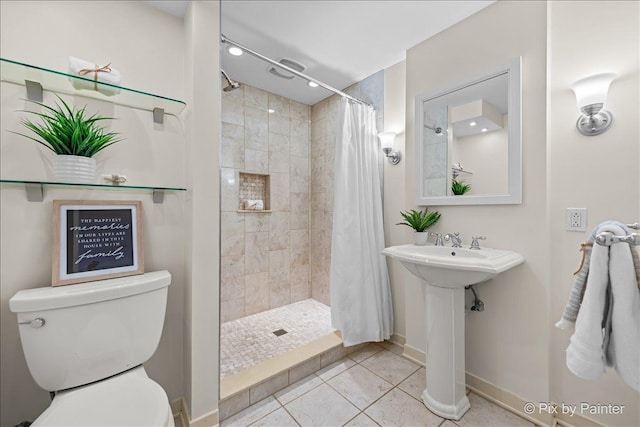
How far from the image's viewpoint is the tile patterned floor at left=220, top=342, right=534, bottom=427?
56.9 inches

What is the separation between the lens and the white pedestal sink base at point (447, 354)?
147cm

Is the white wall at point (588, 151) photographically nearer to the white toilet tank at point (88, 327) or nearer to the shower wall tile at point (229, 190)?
the white toilet tank at point (88, 327)

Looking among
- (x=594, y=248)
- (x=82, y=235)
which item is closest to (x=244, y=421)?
(x=82, y=235)

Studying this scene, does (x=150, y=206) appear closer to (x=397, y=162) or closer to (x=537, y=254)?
(x=397, y=162)

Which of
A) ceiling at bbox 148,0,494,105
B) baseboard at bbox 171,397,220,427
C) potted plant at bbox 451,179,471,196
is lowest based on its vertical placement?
baseboard at bbox 171,397,220,427

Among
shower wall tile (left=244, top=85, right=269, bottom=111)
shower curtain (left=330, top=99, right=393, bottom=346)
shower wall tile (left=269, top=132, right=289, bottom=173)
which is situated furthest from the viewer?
shower wall tile (left=269, top=132, right=289, bottom=173)

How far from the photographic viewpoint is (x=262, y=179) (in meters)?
2.88

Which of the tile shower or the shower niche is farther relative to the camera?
the shower niche

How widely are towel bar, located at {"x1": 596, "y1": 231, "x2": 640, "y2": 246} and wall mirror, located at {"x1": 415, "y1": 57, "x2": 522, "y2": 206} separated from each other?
655 millimetres

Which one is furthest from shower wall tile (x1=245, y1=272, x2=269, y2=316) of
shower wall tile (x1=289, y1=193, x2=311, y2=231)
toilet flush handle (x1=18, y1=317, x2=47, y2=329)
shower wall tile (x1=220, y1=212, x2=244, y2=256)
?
toilet flush handle (x1=18, y1=317, x2=47, y2=329)

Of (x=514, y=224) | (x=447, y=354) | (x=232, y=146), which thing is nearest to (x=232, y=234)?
(x=232, y=146)

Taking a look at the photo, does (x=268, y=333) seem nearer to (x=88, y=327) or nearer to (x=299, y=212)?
→ (x=299, y=212)

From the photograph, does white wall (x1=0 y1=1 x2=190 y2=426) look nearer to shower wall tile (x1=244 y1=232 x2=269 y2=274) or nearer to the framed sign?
the framed sign

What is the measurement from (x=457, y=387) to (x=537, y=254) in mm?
865
